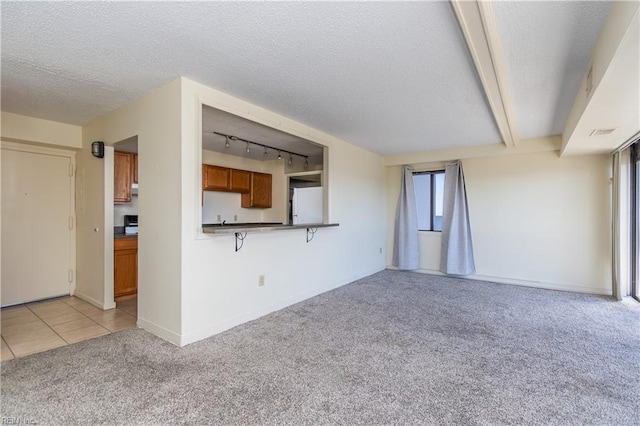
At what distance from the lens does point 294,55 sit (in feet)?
7.15

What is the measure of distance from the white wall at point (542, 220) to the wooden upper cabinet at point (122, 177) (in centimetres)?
531

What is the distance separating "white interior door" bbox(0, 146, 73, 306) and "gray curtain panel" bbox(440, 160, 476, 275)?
18.4 ft

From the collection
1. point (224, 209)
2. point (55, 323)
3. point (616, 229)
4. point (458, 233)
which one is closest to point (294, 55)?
point (55, 323)

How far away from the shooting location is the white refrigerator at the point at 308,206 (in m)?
4.47

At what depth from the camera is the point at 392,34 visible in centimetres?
193

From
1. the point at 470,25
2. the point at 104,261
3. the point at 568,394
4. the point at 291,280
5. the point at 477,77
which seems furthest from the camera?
the point at 291,280

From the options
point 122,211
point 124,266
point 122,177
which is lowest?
point 124,266

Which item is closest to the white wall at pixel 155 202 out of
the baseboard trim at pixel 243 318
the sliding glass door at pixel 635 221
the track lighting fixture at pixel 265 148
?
the baseboard trim at pixel 243 318

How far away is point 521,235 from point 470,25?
414 cm

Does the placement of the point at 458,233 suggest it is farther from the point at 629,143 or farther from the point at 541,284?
the point at 629,143

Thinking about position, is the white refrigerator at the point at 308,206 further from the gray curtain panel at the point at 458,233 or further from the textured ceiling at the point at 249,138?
the gray curtain panel at the point at 458,233

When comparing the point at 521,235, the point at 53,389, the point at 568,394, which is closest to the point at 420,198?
the point at 521,235

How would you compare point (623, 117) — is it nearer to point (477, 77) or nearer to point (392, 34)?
point (477, 77)

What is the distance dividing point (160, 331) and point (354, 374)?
1775mm
